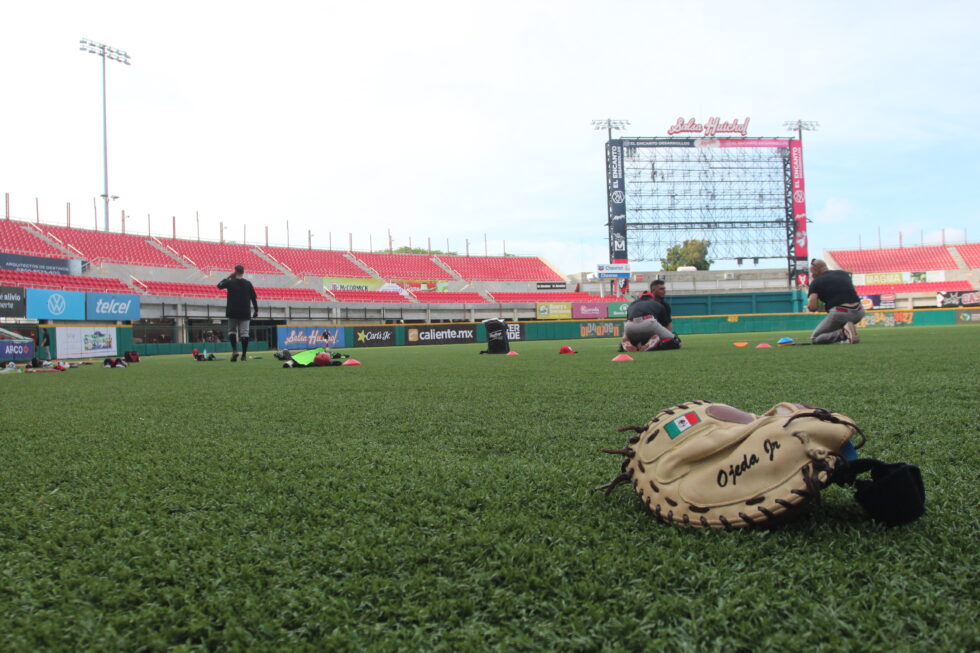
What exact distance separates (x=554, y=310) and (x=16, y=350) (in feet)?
89.4

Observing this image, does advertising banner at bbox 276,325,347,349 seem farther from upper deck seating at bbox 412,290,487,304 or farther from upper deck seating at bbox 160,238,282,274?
upper deck seating at bbox 412,290,487,304

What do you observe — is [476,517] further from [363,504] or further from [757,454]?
[757,454]

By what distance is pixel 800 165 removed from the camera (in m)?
35.8

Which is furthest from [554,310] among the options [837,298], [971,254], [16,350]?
[971,254]

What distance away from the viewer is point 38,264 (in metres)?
22.1

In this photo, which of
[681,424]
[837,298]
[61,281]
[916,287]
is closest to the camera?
[681,424]

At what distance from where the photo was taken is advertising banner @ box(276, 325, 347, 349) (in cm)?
2222

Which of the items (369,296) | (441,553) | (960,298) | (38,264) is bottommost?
(441,553)

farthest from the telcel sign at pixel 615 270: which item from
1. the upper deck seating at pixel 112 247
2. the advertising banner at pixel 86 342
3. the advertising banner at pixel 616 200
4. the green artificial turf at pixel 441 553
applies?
the green artificial turf at pixel 441 553

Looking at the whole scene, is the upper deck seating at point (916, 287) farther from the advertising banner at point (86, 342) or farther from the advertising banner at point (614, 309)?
the advertising banner at point (86, 342)

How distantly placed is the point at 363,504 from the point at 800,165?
132 feet

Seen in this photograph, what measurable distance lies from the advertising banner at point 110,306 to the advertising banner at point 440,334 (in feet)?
31.7

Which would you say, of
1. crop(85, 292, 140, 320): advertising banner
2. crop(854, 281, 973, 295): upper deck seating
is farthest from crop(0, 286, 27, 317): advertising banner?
crop(854, 281, 973, 295): upper deck seating

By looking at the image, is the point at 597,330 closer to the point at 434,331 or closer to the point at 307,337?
the point at 434,331
